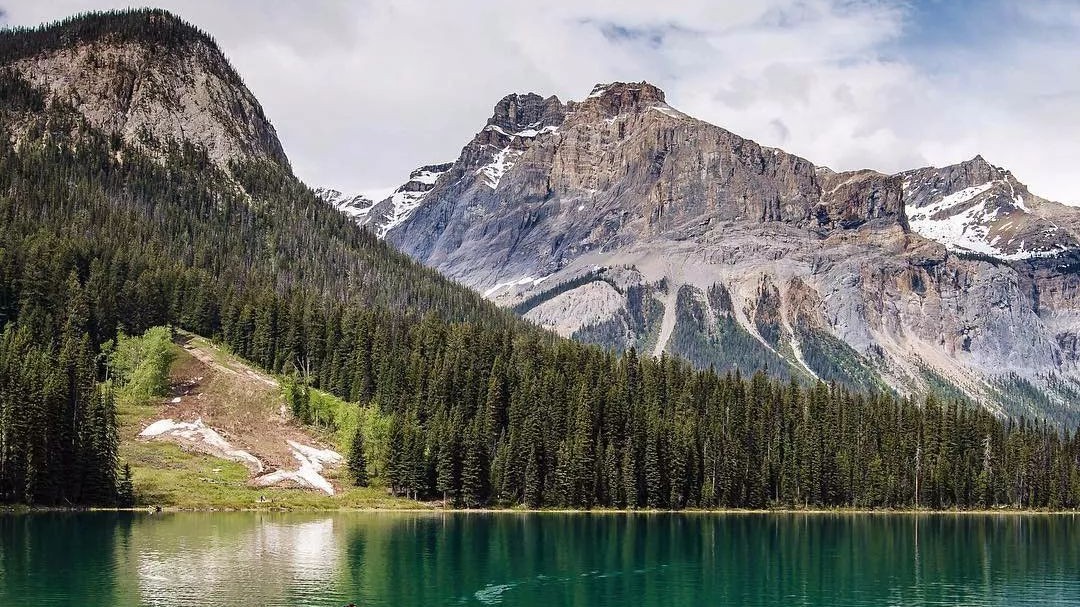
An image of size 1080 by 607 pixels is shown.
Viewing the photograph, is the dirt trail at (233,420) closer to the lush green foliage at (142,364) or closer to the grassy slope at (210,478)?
the grassy slope at (210,478)

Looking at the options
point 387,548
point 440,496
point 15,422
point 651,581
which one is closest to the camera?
Result: point 651,581

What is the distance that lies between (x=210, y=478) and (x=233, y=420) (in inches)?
909

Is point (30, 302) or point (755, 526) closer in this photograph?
point (755, 526)

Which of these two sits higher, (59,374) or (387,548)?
(59,374)

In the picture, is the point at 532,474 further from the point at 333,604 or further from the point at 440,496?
the point at 333,604

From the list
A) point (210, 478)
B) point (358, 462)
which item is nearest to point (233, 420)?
point (210, 478)

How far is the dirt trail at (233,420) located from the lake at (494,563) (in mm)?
20065

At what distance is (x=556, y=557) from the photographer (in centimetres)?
10662

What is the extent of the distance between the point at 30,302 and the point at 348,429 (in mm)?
53807

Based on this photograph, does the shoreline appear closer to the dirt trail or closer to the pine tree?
the pine tree

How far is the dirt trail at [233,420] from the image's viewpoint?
156750 millimetres

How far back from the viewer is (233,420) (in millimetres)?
168375

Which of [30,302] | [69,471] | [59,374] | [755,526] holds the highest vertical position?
[30,302]

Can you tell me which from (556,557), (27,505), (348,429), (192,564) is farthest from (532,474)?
(192,564)
